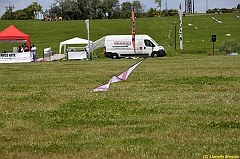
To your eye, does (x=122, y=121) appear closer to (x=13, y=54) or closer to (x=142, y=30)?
(x=13, y=54)

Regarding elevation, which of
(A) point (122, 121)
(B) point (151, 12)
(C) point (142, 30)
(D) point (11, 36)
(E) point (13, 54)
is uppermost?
(B) point (151, 12)

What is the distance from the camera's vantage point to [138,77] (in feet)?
54.2

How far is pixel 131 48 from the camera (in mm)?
37719

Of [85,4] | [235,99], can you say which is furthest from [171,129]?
[85,4]

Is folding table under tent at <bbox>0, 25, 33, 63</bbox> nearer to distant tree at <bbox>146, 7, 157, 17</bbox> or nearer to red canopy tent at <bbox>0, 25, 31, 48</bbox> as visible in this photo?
red canopy tent at <bbox>0, 25, 31, 48</bbox>

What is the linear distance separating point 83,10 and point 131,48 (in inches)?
2639

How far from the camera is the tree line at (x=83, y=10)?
99875mm

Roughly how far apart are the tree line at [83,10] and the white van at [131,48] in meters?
56.6

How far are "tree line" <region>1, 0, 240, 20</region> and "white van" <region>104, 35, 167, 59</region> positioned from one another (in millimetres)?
56560

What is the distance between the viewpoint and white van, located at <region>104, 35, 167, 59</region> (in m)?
37.6

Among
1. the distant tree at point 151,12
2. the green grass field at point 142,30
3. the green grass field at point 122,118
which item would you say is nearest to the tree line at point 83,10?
the distant tree at point 151,12

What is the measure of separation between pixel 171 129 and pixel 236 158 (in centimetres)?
191

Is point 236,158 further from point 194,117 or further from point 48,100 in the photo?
point 48,100

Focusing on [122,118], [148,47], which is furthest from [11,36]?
[122,118]
